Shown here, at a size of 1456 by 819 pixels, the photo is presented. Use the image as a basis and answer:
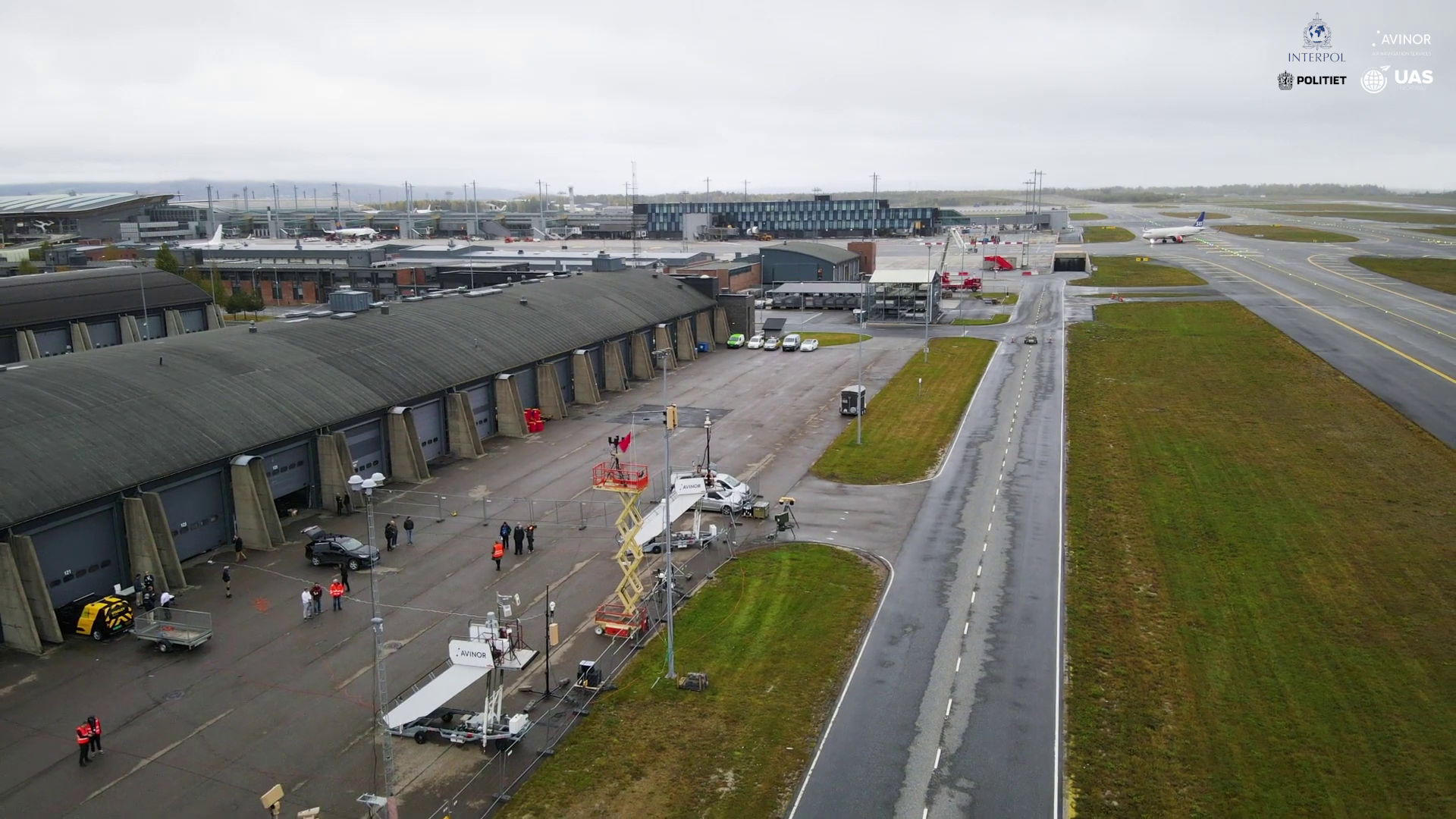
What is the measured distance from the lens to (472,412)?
52594 mm

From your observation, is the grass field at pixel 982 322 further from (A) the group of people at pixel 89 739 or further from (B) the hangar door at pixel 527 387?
(A) the group of people at pixel 89 739

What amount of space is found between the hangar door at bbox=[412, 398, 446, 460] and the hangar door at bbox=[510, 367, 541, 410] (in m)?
7.23

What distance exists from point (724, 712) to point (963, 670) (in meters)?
7.24

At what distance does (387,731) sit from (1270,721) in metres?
21.7

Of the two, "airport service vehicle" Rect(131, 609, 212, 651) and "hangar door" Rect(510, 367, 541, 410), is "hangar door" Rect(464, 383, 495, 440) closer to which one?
"hangar door" Rect(510, 367, 541, 410)

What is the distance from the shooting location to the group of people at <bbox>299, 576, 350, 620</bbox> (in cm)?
3250

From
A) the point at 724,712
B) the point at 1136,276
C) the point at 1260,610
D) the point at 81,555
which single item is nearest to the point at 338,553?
the point at 81,555

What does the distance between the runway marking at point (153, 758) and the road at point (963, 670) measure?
15694 millimetres

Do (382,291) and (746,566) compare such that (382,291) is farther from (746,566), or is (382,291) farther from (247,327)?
(746,566)

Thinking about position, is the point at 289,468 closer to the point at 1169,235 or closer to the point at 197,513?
the point at 197,513

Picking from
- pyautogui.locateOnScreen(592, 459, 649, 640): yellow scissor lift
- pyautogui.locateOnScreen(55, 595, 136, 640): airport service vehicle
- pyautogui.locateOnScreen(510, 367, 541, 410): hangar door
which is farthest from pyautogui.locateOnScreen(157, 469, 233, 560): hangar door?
pyautogui.locateOnScreen(510, 367, 541, 410): hangar door

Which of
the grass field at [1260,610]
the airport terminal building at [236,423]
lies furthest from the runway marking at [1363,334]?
the airport terminal building at [236,423]

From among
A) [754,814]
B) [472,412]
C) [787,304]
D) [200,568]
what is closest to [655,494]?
[472,412]

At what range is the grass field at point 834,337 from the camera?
295ft
